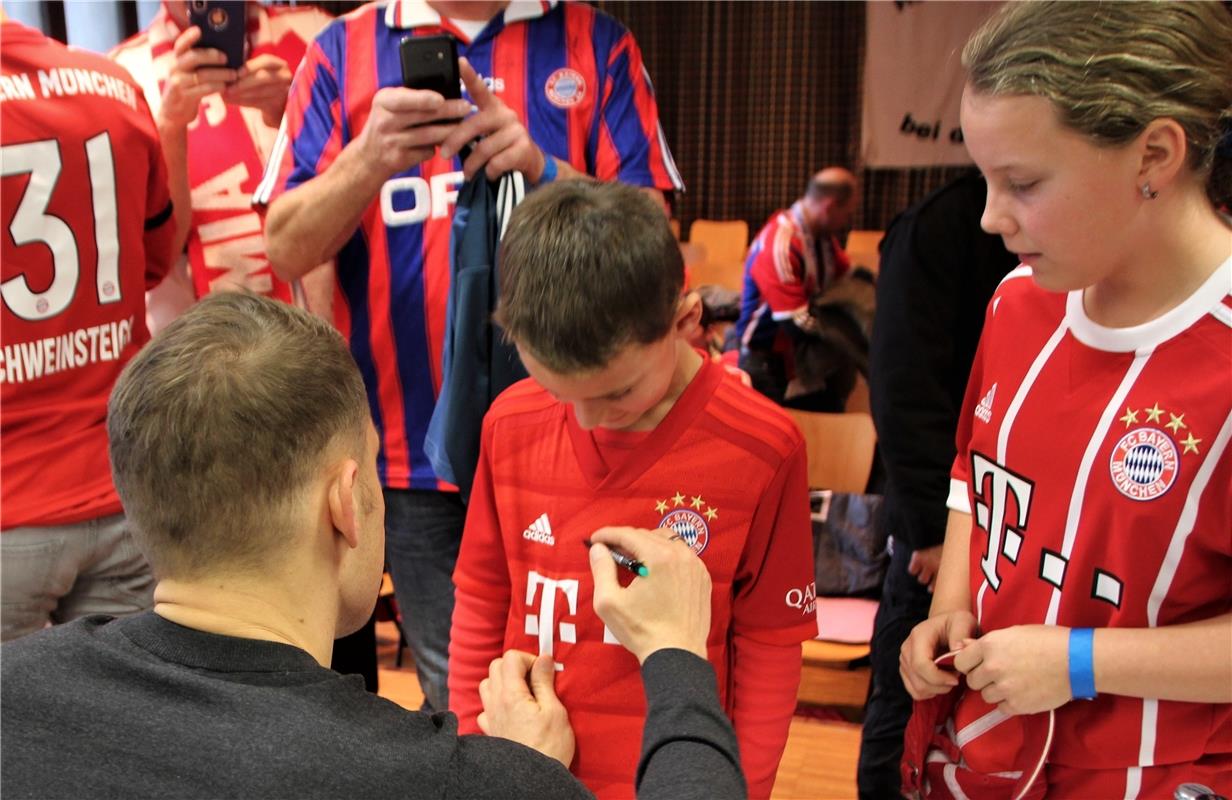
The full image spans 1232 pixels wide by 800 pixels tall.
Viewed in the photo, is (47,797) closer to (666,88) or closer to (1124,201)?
(1124,201)

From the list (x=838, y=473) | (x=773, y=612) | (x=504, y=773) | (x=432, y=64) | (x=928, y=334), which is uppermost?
→ (x=432, y=64)

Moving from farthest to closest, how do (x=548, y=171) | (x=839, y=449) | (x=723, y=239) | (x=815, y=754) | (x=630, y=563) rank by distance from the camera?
(x=723, y=239), (x=839, y=449), (x=815, y=754), (x=548, y=171), (x=630, y=563)

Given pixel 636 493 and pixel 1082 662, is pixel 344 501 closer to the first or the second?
pixel 636 493

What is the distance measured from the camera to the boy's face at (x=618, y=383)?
1180 mm

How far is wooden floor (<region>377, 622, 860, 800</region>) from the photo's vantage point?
7.92 feet

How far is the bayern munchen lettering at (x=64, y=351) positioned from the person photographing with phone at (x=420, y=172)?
424mm

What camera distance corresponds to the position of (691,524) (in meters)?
1.27

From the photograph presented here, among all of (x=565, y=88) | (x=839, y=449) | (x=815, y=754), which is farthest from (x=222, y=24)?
(x=815, y=754)

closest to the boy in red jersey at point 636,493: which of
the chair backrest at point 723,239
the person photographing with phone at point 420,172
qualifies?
the person photographing with phone at point 420,172

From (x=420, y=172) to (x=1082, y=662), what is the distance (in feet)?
4.01

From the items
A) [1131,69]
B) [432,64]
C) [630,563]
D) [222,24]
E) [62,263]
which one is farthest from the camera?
[222,24]

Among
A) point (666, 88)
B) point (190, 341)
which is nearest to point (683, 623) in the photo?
point (190, 341)

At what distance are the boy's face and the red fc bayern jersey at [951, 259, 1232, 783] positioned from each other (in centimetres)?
40

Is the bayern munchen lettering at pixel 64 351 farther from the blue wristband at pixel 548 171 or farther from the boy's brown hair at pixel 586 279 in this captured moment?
the boy's brown hair at pixel 586 279
